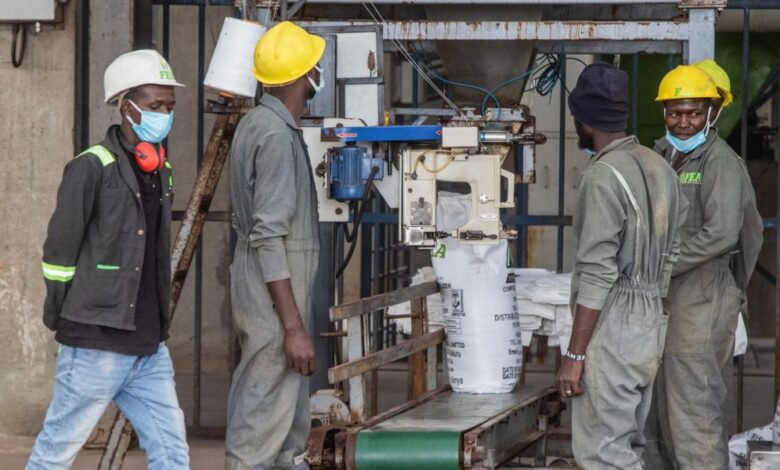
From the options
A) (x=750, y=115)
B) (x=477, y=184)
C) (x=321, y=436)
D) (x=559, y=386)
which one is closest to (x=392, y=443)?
(x=321, y=436)

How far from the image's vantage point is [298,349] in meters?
4.46

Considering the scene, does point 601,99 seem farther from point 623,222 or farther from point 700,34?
point 700,34

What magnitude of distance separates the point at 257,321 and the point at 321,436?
21.4 inches

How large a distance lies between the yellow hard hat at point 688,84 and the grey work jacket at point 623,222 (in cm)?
89

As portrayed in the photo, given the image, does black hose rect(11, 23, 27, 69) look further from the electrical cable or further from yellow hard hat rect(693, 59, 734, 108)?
yellow hard hat rect(693, 59, 734, 108)

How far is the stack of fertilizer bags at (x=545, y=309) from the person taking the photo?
18.7ft

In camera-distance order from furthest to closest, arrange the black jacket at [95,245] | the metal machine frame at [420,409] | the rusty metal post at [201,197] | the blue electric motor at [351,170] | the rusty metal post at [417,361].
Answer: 1. the rusty metal post at [201,197]
2. the rusty metal post at [417,361]
3. the blue electric motor at [351,170]
4. the metal machine frame at [420,409]
5. the black jacket at [95,245]

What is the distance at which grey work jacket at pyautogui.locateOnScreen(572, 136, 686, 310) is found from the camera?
4375 millimetres

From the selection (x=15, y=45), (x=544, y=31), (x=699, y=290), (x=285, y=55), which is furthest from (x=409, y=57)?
(x=15, y=45)

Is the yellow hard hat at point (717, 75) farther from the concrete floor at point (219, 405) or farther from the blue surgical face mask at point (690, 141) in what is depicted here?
the concrete floor at point (219, 405)

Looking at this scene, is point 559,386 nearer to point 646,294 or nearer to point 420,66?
point 646,294

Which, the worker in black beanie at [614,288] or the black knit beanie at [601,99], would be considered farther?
the black knit beanie at [601,99]

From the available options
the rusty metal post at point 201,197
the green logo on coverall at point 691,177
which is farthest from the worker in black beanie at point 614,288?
the rusty metal post at point 201,197

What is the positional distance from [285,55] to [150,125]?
0.59 m
